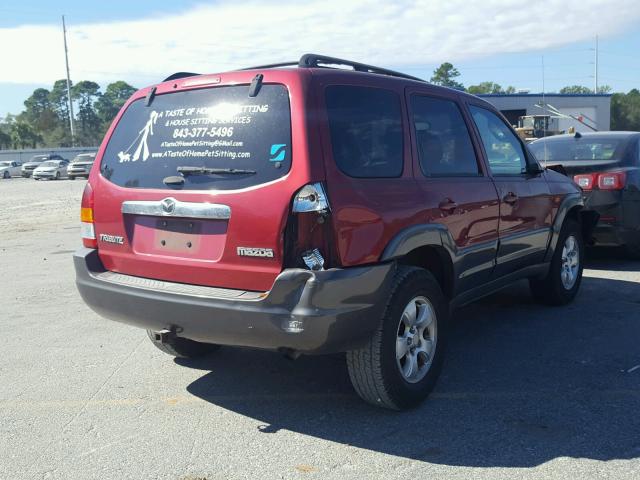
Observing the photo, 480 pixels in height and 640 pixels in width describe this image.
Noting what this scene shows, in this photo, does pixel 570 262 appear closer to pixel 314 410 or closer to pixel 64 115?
Answer: pixel 314 410

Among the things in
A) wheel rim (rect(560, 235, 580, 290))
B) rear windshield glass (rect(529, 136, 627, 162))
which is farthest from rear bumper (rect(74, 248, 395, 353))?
rear windshield glass (rect(529, 136, 627, 162))

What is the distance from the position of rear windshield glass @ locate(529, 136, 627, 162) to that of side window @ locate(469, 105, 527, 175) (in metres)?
2.60

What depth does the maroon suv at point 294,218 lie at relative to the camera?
3.41m

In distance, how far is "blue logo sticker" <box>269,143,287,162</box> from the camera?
3482 mm

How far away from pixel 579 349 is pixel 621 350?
0.30m

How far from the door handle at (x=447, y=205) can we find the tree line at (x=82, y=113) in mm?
72648

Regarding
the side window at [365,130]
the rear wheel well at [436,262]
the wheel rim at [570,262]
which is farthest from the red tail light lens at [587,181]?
the side window at [365,130]

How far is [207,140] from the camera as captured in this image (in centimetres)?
372

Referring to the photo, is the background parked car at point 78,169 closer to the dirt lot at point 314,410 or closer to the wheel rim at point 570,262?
the dirt lot at point 314,410

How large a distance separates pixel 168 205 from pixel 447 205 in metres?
1.73

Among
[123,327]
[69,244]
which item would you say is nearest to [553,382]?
[123,327]

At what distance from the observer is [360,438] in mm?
3635

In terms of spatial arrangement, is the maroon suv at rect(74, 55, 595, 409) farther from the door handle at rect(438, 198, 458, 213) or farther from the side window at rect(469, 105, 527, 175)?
the side window at rect(469, 105, 527, 175)

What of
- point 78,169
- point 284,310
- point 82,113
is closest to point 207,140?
point 284,310
